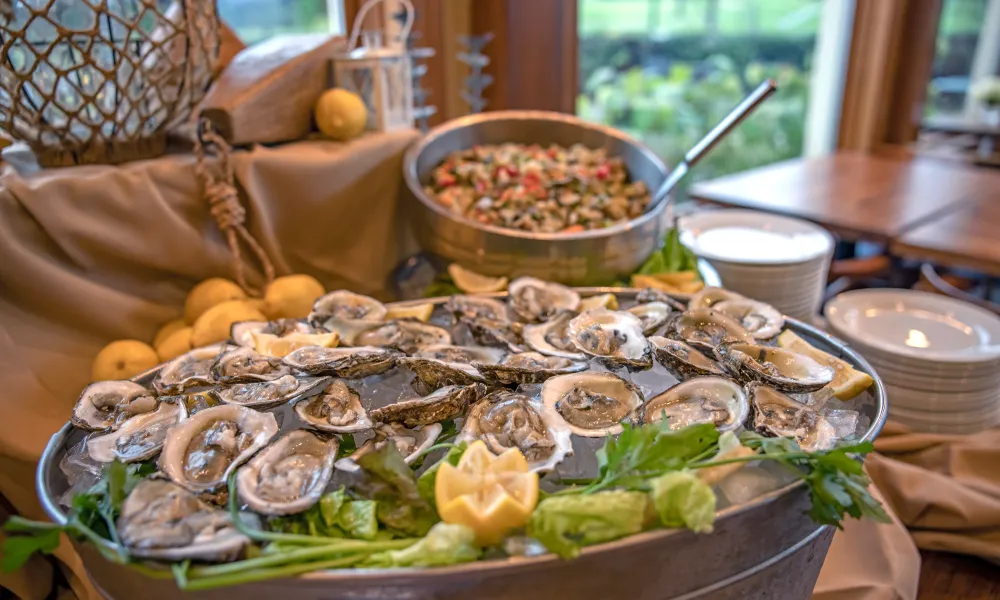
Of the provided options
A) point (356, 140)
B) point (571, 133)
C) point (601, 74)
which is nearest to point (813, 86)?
point (601, 74)

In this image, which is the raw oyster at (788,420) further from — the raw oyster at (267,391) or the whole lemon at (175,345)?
the whole lemon at (175,345)

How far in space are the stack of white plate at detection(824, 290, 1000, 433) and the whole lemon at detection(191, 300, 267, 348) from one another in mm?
981

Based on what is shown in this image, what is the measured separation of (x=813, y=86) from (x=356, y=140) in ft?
11.6

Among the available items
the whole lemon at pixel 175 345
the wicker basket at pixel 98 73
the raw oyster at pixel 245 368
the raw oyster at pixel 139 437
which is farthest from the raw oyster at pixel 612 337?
the wicker basket at pixel 98 73

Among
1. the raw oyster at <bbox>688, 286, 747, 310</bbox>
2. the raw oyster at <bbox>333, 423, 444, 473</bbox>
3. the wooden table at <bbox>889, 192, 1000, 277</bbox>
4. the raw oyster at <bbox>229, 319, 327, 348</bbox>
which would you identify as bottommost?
the wooden table at <bbox>889, 192, 1000, 277</bbox>

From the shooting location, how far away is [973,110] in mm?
4422

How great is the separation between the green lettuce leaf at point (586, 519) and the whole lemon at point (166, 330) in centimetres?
76

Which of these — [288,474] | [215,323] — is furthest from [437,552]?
[215,323]

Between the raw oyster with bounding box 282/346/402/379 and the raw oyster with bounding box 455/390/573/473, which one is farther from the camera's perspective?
the raw oyster with bounding box 282/346/402/379

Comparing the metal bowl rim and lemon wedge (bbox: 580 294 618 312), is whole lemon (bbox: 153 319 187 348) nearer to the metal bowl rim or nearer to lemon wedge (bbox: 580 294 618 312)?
the metal bowl rim

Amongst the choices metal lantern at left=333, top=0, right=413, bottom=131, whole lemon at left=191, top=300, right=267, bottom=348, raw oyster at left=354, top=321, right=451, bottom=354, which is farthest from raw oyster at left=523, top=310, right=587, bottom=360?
metal lantern at left=333, top=0, right=413, bottom=131

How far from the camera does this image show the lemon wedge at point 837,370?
762 millimetres

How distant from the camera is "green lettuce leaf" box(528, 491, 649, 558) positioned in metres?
0.54

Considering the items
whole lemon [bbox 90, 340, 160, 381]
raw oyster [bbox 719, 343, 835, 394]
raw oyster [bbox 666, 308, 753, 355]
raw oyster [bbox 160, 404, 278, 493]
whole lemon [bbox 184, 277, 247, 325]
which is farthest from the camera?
whole lemon [bbox 184, 277, 247, 325]
